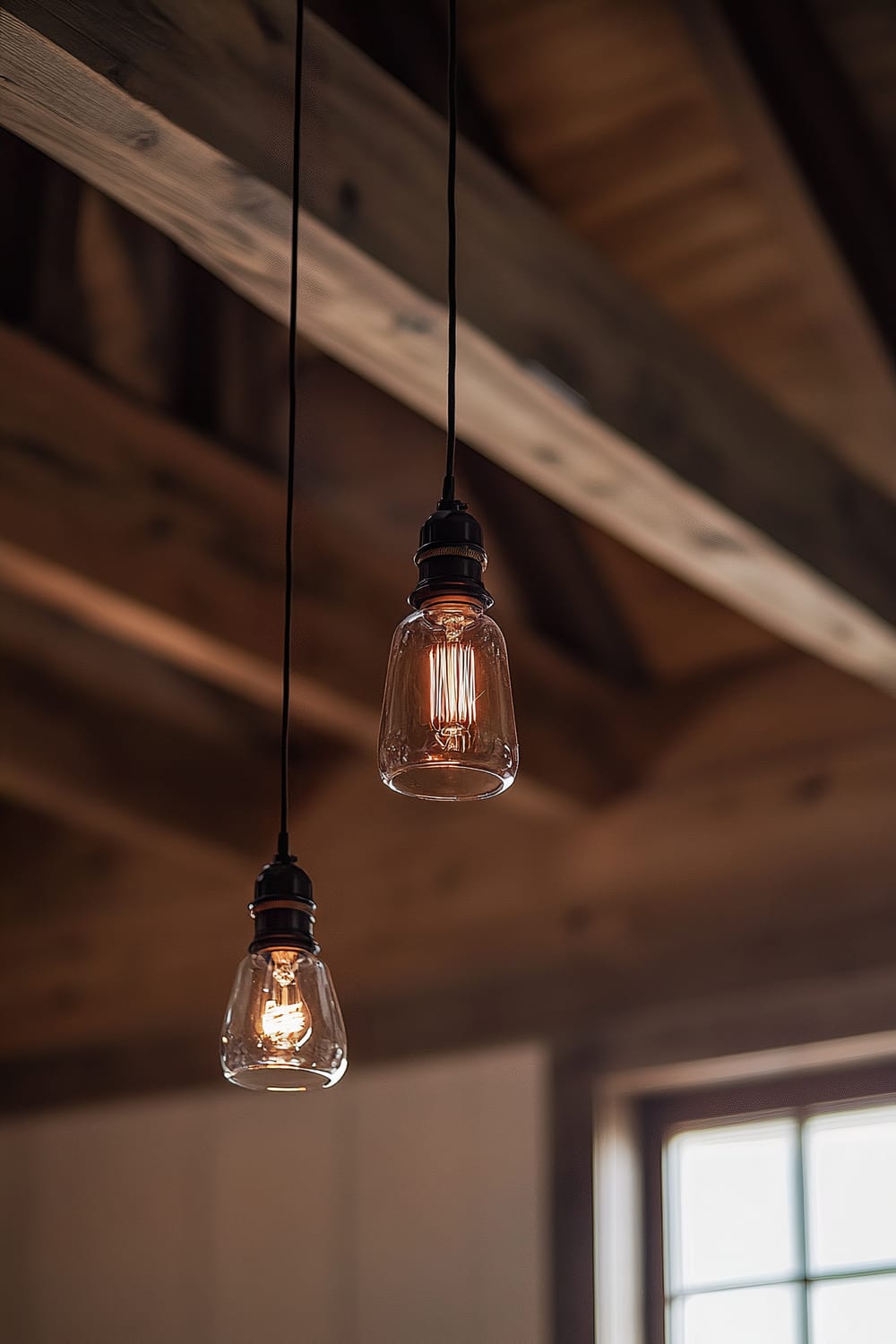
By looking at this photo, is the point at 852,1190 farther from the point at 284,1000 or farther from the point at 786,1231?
the point at 284,1000

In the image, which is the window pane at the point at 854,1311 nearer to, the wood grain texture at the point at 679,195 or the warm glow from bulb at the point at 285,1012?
the wood grain texture at the point at 679,195

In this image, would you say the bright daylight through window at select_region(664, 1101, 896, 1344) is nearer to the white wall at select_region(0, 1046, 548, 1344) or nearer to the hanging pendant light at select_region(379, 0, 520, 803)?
the white wall at select_region(0, 1046, 548, 1344)

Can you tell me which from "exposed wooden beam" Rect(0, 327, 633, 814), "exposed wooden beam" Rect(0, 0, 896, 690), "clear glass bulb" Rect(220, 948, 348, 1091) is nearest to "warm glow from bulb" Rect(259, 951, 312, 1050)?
"clear glass bulb" Rect(220, 948, 348, 1091)

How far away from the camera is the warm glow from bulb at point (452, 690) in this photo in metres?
1.62

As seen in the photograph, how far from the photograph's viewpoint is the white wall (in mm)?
3486

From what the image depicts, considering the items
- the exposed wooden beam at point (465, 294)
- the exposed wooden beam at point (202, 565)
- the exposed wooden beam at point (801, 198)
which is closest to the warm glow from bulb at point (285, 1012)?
the exposed wooden beam at point (465, 294)

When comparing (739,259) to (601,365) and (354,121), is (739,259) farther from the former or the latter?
(354,121)

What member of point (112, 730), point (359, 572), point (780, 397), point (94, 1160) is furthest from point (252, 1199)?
point (780, 397)

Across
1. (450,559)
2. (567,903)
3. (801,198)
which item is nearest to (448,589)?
(450,559)

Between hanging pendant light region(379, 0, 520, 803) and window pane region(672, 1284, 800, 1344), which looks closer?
hanging pendant light region(379, 0, 520, 803)

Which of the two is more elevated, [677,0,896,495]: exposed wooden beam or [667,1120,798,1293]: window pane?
[677,0,896,495]: exposed wooden beam

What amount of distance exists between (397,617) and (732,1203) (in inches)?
52.0

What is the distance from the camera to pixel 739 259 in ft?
11.7

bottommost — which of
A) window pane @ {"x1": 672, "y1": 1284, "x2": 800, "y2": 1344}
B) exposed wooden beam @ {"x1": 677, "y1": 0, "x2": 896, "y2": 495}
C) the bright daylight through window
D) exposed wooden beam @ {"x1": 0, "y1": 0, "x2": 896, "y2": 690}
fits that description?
window pane @ {"x1": 672, "y1": 1284, "x2": 800, "y2": 1344}
